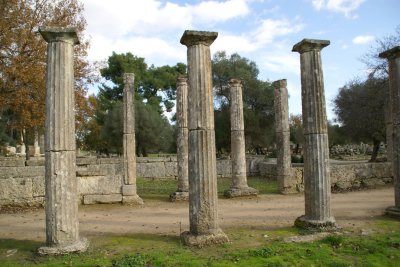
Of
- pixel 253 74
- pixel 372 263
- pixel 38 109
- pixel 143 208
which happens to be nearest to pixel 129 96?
pixel 143 208

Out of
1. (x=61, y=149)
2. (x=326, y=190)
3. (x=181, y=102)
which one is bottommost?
(x=326, y=190)

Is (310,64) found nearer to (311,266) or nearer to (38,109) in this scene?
(311,266)

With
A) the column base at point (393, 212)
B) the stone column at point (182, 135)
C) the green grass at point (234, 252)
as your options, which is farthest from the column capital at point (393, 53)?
the stone column at point (182, 135)

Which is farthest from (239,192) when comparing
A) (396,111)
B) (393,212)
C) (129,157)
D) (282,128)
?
(396,111)

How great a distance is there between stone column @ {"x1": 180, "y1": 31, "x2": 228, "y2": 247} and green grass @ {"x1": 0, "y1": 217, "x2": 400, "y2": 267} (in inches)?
18.4

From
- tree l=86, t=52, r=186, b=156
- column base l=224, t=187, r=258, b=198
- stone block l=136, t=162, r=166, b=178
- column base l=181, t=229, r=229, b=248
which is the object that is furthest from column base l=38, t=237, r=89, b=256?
tree l=86, t=52, r=186, b=156

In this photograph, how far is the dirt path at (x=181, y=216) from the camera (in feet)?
26.9

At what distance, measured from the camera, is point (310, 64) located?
25.9ft

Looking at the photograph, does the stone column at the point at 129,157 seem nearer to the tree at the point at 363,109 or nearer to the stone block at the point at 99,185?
the stone block at the point at 99,185

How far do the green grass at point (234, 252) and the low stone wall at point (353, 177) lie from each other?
7079mm

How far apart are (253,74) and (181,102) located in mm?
19298

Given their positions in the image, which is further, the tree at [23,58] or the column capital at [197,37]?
the tree at [23,58]

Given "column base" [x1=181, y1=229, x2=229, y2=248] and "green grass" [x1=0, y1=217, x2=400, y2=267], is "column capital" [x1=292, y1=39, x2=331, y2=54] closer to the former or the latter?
"green grass" [x1=0, y1=217, x2=400, y2=267]

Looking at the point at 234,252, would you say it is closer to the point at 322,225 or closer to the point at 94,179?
the point at 322,225
